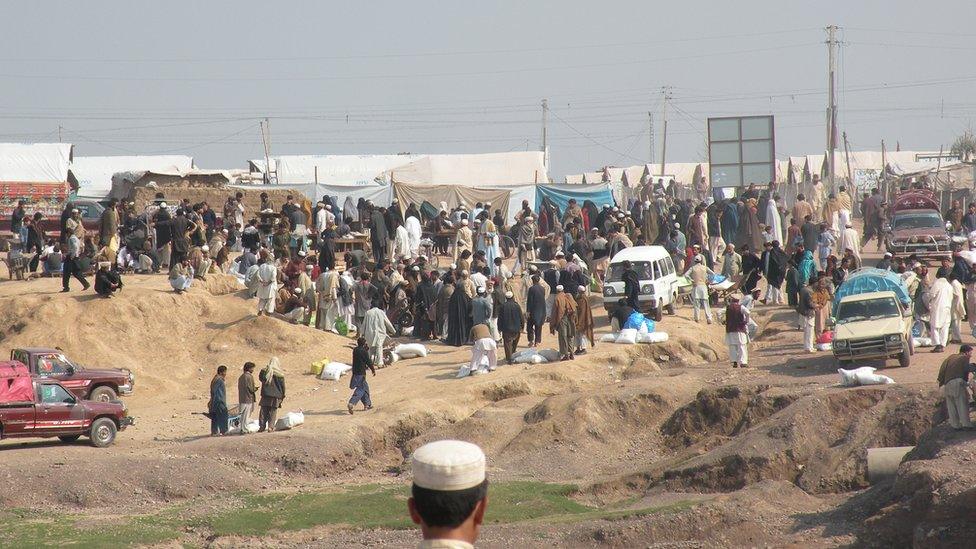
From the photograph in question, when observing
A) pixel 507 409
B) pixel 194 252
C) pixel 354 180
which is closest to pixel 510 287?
pixel 507 409

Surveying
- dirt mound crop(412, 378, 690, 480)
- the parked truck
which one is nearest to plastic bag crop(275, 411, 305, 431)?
dirt mound crop(412, 378, 690, 480)

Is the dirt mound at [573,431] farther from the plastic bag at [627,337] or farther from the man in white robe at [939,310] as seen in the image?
the man in white robe at [939,310]

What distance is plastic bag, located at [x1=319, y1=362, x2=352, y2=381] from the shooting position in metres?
26.2

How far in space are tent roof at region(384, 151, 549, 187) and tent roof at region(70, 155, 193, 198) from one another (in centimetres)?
463

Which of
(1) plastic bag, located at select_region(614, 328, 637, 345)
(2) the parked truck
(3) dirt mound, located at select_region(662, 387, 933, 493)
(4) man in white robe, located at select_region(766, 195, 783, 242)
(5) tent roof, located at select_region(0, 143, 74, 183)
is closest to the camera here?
(3) dirt mound, located at select_region(662, 387, 933, 493)

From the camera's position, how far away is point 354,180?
1880 inches

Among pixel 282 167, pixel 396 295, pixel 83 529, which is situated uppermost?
pixel 282 167

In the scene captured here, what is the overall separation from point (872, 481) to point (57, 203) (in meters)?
28.5

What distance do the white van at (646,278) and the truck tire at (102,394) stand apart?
10.6 meters

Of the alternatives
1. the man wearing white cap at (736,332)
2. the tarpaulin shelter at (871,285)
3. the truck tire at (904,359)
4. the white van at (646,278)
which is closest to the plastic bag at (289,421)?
the man wearing white cap at (736,332)

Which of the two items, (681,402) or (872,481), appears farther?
(681,402)

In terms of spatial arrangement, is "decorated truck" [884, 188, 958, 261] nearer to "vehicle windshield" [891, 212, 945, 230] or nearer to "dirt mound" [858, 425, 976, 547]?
"vehicle windshield" [891, 212, 945, 230]

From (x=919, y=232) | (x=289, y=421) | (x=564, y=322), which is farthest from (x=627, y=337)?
(x=919, y=232)

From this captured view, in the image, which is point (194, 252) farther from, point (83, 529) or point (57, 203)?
point (83, 529)
